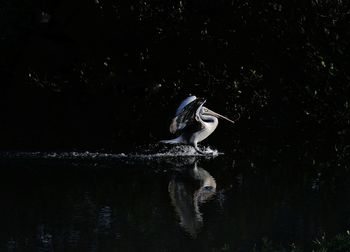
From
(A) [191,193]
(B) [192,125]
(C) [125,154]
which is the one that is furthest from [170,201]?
(B) [192,125]

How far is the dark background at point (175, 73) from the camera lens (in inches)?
773

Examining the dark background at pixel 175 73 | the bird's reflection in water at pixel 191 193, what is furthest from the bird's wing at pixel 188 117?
the dark background at pixel 175 73

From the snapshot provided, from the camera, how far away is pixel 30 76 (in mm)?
22484

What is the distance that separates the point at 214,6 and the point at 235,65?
5.42 ft

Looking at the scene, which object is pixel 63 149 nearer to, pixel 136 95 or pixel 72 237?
pixel 136 95

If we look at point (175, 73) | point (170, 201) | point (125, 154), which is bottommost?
point (170, 201)

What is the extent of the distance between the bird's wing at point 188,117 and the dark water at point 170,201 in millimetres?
719

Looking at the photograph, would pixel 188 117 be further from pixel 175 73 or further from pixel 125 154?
pixel 175 73

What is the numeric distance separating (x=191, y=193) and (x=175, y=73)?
7943 millimetres

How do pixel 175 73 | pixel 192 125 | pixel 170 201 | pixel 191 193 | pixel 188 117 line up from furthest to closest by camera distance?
1. pixel 175 73
2. pixel 192 125
3. pixel 188 117
4. pixel 191 193
5. pixel 170 201

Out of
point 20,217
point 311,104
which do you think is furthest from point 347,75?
point 20,217

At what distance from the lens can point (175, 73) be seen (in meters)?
21.4

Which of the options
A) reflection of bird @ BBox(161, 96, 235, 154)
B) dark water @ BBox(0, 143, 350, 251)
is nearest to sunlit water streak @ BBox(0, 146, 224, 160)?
dark water @ BBox(0, 143, 350, 251)

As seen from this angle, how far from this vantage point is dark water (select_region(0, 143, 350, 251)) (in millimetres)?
10500
